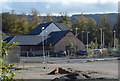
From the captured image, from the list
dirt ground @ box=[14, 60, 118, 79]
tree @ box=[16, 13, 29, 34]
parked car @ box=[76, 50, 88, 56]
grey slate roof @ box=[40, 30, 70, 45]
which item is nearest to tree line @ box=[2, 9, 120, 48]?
tree @ box=[16, 13, 29, 34]

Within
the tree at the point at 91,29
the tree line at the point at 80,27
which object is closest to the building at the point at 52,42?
the tree line at the point at 80,27

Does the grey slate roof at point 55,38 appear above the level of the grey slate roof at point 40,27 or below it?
below

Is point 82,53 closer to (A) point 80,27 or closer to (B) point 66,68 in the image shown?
(B) point 66,68

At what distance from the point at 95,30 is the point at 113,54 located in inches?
1497

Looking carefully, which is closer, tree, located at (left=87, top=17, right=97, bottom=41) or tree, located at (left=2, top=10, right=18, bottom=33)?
tree, located at (left=2, top=10, right=18, bottom=33)

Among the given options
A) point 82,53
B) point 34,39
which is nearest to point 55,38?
point 34,39

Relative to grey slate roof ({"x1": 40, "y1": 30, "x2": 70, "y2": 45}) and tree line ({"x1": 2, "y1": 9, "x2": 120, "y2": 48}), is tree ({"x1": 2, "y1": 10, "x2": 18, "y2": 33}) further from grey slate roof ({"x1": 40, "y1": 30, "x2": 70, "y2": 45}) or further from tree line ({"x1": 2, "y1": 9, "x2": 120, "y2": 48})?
grey slate roof ({"x1": 40, "y1": 30, "x2": 70, "y2": 45})

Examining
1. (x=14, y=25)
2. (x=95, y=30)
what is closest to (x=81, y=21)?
(x=95, y=30)

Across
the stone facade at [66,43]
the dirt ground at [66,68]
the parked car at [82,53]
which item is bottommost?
the dirt ground at [66,68]

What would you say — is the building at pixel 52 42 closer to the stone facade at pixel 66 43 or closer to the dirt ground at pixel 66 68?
the stone facade at pixel 66 43

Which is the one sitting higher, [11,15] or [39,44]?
[11,15]

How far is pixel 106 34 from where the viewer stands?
9181 cm

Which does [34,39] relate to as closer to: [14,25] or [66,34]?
[66,34]

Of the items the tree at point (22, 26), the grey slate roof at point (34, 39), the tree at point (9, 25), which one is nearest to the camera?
the grey slate roof at point (34, 39)
